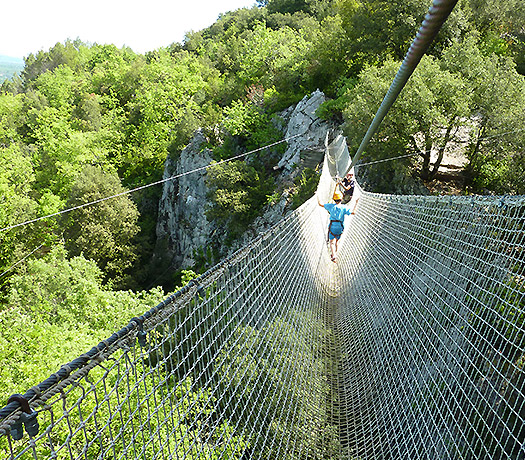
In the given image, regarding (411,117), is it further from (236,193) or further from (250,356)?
(250,356)

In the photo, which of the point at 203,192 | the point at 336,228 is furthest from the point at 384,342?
the point at 203,192

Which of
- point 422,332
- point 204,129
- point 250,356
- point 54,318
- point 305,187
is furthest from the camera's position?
point 204,129

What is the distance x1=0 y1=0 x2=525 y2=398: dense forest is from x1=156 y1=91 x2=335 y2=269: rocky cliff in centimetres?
54

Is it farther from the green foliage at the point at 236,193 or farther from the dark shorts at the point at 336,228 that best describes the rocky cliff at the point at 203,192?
the dark shorts at the point at 336,228

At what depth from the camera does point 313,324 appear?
4.29m

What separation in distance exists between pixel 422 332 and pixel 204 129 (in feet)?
52.4

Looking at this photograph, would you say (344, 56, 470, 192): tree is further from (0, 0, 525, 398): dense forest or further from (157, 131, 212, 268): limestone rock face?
(157, 131, 212, 268): limestone rock face

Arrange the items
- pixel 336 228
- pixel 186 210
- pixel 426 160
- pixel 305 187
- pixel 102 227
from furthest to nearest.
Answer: pixel 186 210 < pixel 102 227 < pixel 305 187 < pixel 426 160 < pixel 336 228

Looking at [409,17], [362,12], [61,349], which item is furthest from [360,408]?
[362,12]

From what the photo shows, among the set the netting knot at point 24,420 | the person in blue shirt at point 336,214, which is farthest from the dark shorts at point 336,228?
the netting knot at point 24,420

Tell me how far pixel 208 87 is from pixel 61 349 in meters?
18.8

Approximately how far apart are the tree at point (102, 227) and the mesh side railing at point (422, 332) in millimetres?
12220

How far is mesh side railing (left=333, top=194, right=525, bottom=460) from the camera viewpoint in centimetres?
301

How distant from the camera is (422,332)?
3475 mm
